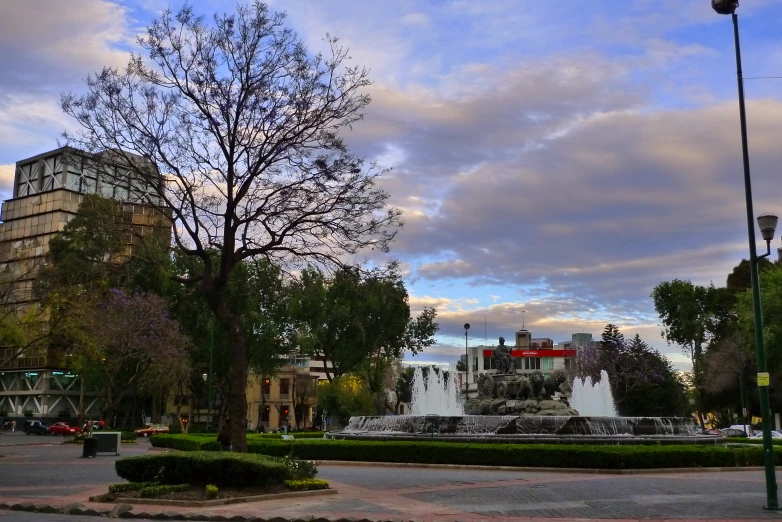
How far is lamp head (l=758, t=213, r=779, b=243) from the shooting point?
47.2 ft

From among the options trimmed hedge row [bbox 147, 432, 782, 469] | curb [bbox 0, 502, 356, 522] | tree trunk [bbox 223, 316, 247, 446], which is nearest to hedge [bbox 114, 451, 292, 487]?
curb [bbox 0, 502, 356, 522]

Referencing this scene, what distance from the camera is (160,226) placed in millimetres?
23547

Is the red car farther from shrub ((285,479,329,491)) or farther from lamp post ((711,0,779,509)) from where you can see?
lamp post ((711,0,779,509))

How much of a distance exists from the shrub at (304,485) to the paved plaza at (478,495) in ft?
1.44

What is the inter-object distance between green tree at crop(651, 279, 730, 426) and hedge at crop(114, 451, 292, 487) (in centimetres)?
6199

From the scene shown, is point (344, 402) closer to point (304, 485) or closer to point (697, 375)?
point (697, 375)

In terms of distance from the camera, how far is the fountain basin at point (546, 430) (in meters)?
25.9

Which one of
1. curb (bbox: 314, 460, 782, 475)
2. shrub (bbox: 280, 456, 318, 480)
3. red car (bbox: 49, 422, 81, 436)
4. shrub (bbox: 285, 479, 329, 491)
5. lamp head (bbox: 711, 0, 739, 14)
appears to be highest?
lamp head (bbox: 711, 0, 739, 14)

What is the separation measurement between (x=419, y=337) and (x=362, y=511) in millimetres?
48690

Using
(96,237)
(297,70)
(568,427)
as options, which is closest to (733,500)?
(568,427)

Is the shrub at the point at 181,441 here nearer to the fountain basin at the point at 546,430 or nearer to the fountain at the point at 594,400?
the fountain basin at the point at 546,430

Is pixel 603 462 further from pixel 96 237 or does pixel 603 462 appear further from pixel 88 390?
pixel 88 390

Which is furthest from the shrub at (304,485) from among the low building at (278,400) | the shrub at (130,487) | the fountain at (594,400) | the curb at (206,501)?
the low building at (278,400)

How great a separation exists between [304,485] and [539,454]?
9.39m
